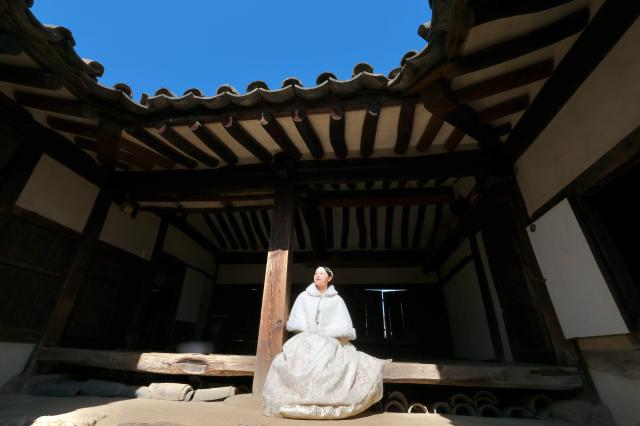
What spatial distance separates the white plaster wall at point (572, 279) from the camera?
2.42 m

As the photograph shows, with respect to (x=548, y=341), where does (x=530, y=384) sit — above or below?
below

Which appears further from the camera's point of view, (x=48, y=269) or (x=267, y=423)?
(x=48, y=269)

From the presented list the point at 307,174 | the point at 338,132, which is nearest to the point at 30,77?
the point at 307,174

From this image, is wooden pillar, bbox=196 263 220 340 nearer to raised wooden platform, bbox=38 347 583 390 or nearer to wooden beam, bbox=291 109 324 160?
raised wooden platform, bbox=38 347 583 390

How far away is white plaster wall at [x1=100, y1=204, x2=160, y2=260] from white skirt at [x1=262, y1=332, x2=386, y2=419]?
4099 millimetres

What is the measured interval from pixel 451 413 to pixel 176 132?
4604mm

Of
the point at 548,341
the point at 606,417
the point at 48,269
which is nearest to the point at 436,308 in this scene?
the point at 548,341

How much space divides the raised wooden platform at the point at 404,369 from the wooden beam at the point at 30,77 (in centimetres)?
327

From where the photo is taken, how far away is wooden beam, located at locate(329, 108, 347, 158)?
3.09 meters

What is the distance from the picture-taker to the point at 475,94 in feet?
9.61

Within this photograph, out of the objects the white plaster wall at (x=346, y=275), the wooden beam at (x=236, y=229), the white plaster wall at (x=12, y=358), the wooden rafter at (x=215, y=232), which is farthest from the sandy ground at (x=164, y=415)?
the white plaster wall at (x=346, y=275)

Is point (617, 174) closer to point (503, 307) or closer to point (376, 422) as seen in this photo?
point (503, 307)

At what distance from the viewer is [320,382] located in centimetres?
244

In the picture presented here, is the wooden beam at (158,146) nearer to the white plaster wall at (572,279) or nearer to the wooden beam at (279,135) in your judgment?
Answer: the wooden beam at (279,135)
